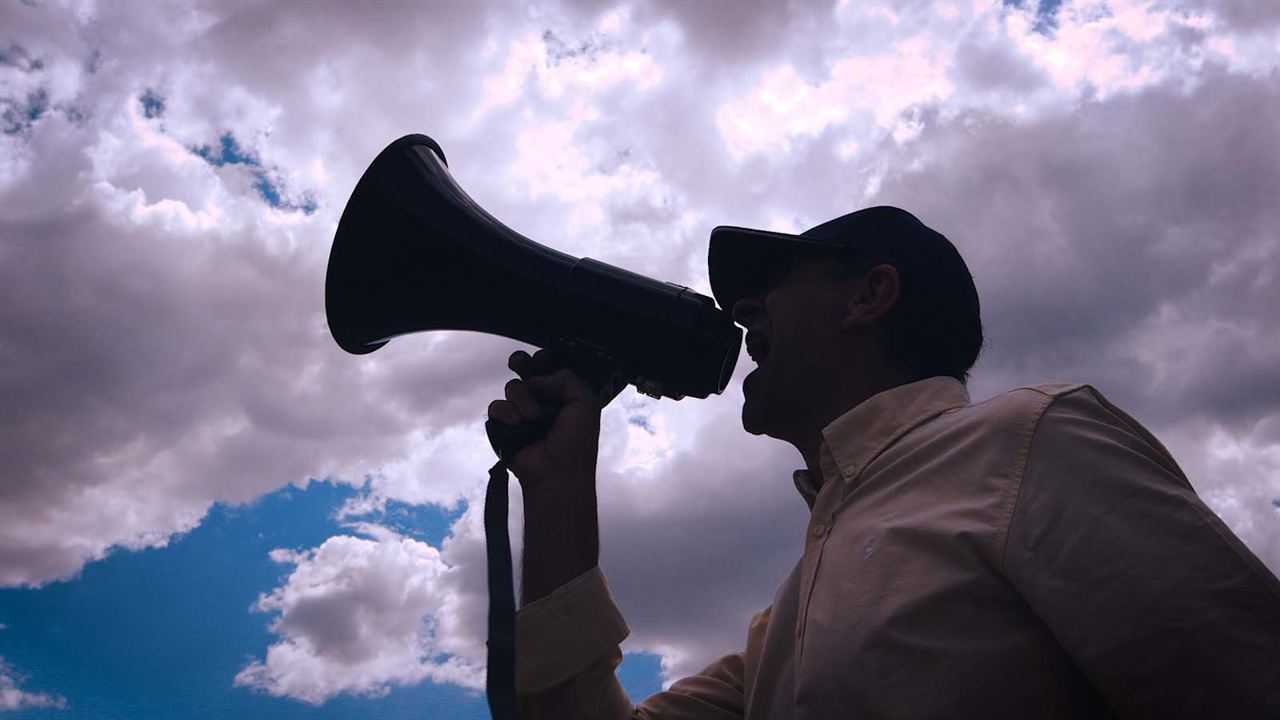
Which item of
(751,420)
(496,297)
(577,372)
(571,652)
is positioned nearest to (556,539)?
(571,652)

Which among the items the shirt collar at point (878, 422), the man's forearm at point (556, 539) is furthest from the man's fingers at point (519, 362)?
the shirt collar at point (878, 422)

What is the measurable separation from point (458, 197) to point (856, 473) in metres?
1.84

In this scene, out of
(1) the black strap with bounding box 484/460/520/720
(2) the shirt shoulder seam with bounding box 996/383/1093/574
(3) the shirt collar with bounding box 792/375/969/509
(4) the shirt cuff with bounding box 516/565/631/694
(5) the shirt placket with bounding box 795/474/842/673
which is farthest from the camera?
(4) the shirt cuff with bounding box 516/565/631/694

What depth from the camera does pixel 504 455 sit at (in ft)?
9.52

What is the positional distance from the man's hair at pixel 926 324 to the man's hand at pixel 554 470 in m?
1.00

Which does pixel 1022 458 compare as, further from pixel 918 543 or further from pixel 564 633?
pixel 564 633

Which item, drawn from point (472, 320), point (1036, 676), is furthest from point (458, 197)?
point (1036, 676)

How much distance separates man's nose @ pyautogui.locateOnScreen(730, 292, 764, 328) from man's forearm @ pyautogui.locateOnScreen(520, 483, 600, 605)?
807 mm

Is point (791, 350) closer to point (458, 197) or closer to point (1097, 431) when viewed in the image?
point (1097, 431)

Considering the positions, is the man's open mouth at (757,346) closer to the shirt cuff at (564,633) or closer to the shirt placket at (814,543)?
the shirt placket at (814,543)

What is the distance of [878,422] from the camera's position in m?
2.48

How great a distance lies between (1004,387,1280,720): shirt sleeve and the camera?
1529mm

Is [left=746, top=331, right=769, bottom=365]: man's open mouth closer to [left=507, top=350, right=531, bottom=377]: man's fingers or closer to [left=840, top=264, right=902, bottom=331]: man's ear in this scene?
[left=840, top=264, right=902, bottom=331]: man's ear

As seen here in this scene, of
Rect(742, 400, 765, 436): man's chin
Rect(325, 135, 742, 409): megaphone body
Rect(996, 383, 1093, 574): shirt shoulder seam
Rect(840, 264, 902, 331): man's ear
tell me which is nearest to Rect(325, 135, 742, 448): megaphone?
Rect(325, 135, 742, 409): megaphone body
